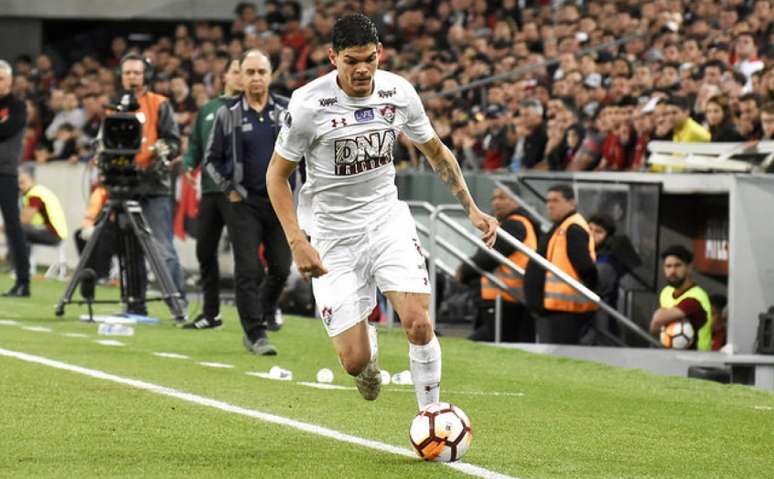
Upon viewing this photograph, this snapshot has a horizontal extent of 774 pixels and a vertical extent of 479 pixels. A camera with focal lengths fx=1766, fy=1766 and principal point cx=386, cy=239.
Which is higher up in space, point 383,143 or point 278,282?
point 383,143

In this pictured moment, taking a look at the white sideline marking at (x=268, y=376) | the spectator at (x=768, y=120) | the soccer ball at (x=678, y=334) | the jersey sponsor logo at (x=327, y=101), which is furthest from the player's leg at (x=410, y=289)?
the spectator at (x=768, y=120)

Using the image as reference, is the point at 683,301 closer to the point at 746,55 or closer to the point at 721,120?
the point at 721,120

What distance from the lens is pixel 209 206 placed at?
1446 centimetres

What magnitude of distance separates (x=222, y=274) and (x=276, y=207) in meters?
12.9

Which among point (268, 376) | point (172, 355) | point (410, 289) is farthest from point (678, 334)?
point (410, 289)

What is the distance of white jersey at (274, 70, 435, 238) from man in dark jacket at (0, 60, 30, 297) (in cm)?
983

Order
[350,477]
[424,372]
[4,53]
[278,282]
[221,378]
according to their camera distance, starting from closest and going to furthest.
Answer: [350,477] → [424,372] → [221,378] → [278,282] → [4,53]

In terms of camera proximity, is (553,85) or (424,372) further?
(553,85)

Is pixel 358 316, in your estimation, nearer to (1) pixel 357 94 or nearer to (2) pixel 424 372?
(2) pixel 424 372

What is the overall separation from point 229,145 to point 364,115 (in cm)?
530

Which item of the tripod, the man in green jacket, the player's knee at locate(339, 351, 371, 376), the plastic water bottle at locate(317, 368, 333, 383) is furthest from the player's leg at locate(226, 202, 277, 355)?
the player's knee at locate(339, 351, 371, 376)

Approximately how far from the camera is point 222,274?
2102 centimetres

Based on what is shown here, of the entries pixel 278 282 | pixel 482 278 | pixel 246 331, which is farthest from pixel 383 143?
pixel 482 278

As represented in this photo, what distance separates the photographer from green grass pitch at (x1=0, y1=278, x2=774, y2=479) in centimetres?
755
